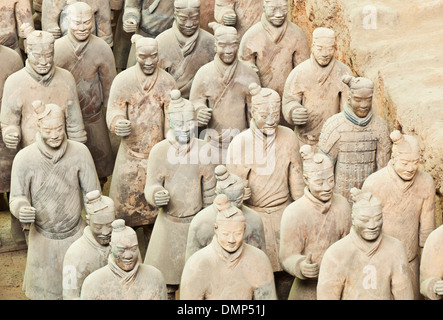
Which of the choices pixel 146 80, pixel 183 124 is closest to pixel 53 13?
pixel 146 80

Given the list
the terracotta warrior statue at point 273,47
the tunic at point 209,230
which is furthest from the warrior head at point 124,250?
the terracotta warrior statue at point 273,47

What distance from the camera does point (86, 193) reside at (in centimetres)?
831

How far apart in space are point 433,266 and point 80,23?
394 cm

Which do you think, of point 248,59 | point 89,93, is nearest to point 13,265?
point 89,93

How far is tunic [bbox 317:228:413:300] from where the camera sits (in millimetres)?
6969

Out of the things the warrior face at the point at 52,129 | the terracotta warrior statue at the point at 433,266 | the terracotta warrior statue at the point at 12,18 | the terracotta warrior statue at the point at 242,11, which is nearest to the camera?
the terracotta warrior statue at the point at 433,266

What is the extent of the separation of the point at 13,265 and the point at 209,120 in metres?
1.92

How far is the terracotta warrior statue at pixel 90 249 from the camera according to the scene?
7598mm

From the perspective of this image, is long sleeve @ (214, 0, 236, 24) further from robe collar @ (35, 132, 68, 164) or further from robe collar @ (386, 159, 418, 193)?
robe collar @ (386, 159, 418, 193)

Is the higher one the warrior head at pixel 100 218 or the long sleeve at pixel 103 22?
the long sleeve at pixel 103 22

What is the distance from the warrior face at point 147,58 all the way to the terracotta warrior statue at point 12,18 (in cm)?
180

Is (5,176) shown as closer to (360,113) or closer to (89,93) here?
(89,93)

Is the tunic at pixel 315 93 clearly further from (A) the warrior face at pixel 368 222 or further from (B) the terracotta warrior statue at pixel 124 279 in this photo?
(B) the terracotta warrior statue at pixel 124 279

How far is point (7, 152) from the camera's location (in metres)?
9.76
